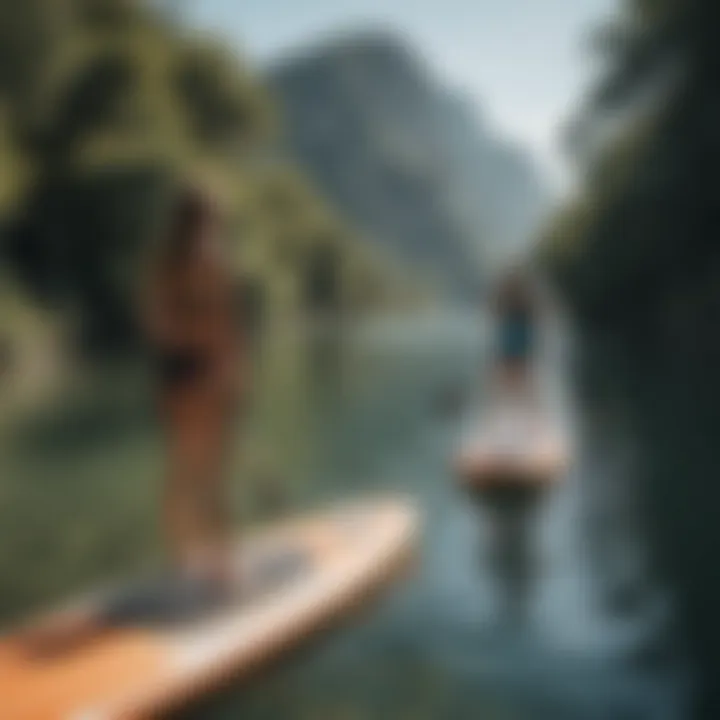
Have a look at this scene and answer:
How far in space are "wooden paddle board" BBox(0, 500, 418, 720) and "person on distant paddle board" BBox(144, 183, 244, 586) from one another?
0.36 ft

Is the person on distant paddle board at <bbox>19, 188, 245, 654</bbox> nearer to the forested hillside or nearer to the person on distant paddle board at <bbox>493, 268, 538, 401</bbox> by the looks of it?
the person on distant paddle board at <bbox>493, 268, 538, 401</bbox>

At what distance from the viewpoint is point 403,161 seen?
3.08 meters

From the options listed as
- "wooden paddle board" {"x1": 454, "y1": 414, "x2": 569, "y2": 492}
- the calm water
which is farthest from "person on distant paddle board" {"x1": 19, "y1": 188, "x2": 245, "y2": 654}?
"wooden paddle board" {"x1": 454, "y1": 414, "x2": 569, "y2": 492}

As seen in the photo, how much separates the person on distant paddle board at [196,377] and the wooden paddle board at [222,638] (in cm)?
11

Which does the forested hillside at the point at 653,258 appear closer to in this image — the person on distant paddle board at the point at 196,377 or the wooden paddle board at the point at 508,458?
the wooden paddle board at the point at 508,458

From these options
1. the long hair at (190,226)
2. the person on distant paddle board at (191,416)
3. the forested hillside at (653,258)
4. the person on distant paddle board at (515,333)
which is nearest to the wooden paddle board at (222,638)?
the person on distant paddle board at (191,416)

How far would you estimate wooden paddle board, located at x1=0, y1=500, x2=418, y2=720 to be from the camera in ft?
5.49

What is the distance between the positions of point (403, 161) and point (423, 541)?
986 mm

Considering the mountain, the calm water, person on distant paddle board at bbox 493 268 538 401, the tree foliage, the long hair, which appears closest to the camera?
the long hair

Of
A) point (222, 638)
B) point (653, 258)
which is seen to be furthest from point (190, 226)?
point (653, 258)

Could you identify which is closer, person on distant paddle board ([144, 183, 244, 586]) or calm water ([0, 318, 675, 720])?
person on distant paddle board ([144, 183, 244, 586])

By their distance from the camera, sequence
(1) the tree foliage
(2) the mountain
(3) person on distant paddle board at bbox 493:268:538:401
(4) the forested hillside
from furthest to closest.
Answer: (4) the forested hillside → (3) person on distant paddle board at bbox 493:268:538:401 → (1) the tree foliage → (2) the mountain

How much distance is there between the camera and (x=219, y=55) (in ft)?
9.10

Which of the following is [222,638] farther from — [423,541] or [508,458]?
[508,458]
